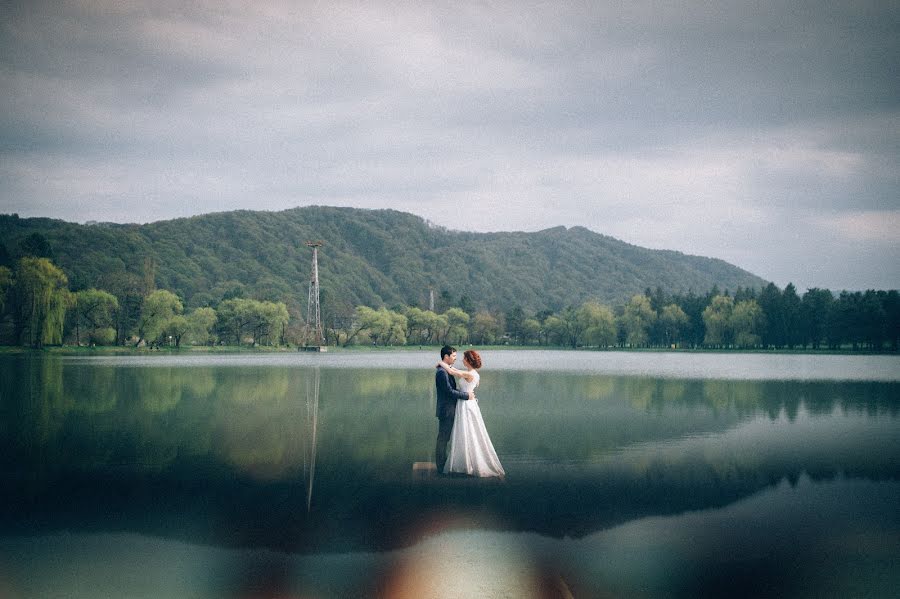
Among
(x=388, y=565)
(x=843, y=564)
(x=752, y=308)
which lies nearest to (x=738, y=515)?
(x=843, y=564)

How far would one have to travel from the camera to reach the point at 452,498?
11.2 metres

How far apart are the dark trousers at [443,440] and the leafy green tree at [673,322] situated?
5295 inches

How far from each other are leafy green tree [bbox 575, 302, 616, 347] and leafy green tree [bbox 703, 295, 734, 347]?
20.0 meters

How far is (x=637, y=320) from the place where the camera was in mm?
140750

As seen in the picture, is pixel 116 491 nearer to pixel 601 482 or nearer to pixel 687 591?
pixel 601 482

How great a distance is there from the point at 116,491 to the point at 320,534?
461 cm

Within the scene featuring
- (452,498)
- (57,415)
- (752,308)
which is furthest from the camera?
(752,308)

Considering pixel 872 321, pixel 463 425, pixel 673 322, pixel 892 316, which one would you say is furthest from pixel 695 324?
Result: pixel 463 425

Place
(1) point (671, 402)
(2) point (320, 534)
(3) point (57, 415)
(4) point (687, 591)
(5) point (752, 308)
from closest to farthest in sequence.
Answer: (4) point (687, 591) < (2) point (320, 534) < (3) point (57, 415) < (1) point (671, 402) < (5) point (752, 308)

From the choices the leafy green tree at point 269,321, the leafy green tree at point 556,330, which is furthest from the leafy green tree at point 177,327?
the leafy green tree at point 556,330

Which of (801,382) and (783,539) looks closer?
(783,539)

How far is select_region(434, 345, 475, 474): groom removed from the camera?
494 inches

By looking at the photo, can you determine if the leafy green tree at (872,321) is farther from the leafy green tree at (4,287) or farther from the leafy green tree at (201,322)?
the leafy green tree at (4,287)

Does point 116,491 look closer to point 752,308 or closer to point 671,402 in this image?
point 671,402
